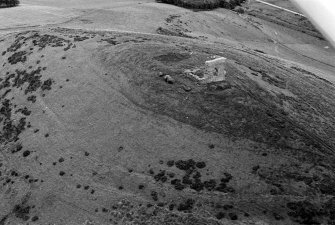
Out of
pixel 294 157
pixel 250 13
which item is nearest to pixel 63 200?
pixel 294 157

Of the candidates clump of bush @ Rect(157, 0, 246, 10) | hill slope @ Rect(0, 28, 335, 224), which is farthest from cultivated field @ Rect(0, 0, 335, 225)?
clump of bush @ Rect(157, 0, 246, 10)

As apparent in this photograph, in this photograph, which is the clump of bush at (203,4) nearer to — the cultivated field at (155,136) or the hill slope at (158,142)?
the cultivated field at (155,136)

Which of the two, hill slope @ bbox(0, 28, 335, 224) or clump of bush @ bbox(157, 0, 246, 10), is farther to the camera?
clump of bush @ bbox(157, 0, 246, 10)

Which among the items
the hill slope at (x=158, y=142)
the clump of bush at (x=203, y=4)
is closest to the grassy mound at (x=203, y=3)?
the clump of bush at (x=203, y=4)

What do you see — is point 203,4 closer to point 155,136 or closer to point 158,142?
point 155,136

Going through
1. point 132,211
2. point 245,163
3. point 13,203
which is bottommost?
point 13,203

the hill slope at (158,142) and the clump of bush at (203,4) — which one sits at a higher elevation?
the clump of bush at (203,4)

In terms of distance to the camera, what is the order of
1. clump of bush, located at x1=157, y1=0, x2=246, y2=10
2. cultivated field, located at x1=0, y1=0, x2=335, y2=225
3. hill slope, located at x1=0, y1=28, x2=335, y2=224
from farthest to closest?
clump of bush, located at x1=157, y1=0, x2=246, y2=10
cultivated field, located at x1=0, y1=0, x2=335, y2=225
hill slope, located at x1=0, y1=28, x2=335, y2=224

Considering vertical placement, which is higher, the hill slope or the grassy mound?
the grassy mound

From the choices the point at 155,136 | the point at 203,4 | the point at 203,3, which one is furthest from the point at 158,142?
the point at 203,3

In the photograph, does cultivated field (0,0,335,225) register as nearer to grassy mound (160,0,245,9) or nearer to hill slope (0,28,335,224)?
hill slope (0,28,335,224)

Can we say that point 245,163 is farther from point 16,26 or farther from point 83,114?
point 16,26
